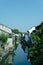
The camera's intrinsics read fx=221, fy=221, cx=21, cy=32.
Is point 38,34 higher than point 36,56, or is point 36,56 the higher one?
point 38,34

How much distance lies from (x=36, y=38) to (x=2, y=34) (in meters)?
16.1

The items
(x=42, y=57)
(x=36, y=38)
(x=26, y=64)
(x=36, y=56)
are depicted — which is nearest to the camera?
(x=42, y=57)

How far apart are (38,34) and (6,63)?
468 cm

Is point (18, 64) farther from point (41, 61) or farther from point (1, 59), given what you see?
point (41, 61)

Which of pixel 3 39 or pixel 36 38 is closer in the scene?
pixel 36 38

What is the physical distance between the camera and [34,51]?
15.7 m

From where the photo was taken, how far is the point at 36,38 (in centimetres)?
1681

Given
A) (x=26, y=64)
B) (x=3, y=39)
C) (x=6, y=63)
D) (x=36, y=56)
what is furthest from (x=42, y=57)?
(x=3, y=39)

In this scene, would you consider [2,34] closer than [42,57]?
No

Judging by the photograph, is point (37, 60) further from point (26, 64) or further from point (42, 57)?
point (26, 64)

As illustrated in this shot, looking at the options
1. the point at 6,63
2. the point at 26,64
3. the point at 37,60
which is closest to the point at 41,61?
the point at 37,60

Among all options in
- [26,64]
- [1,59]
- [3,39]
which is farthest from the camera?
[3,39]

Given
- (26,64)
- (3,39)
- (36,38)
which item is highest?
(3,39)

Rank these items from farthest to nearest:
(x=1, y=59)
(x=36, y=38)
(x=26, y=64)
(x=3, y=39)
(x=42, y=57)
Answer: (x=3, y=39) → (x=1, y=59) → (x=26, y=64) → (x=36, y=38) → (x=42, y=57)
